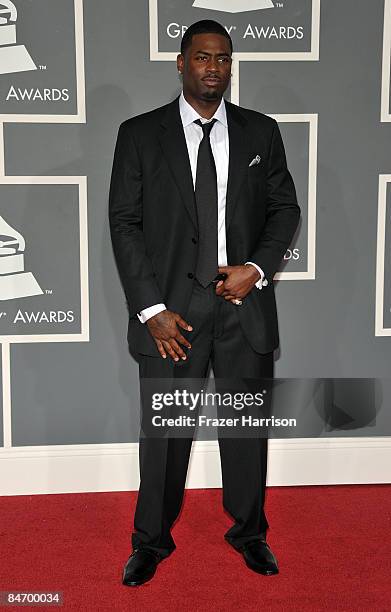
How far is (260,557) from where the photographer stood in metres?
2.69

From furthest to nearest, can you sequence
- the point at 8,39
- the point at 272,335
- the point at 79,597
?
the point at 8,39
the point at 272,335
the point at 79,597

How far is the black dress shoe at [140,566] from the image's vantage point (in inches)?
102

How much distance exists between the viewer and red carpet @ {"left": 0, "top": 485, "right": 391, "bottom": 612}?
2.50 metres

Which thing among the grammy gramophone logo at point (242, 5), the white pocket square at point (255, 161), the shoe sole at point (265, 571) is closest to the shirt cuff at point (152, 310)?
the white pocket square at point (255, 161)

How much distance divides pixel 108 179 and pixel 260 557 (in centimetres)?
164

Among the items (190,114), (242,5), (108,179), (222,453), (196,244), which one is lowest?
(222,453)

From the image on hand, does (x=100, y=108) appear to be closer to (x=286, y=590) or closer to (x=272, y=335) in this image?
(x=272, y=335)

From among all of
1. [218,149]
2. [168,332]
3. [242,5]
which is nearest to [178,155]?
[218,149]

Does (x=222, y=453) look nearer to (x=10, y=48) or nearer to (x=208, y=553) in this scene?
(x=208, y=553)

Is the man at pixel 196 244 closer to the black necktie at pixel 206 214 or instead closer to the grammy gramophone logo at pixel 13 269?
the black necktie at pixel 206 214

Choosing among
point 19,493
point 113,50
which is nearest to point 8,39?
point 113,50

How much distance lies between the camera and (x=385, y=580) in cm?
261

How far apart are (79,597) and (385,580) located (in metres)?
1.02

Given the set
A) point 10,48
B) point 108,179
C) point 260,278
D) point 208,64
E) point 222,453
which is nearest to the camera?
point 208,64
